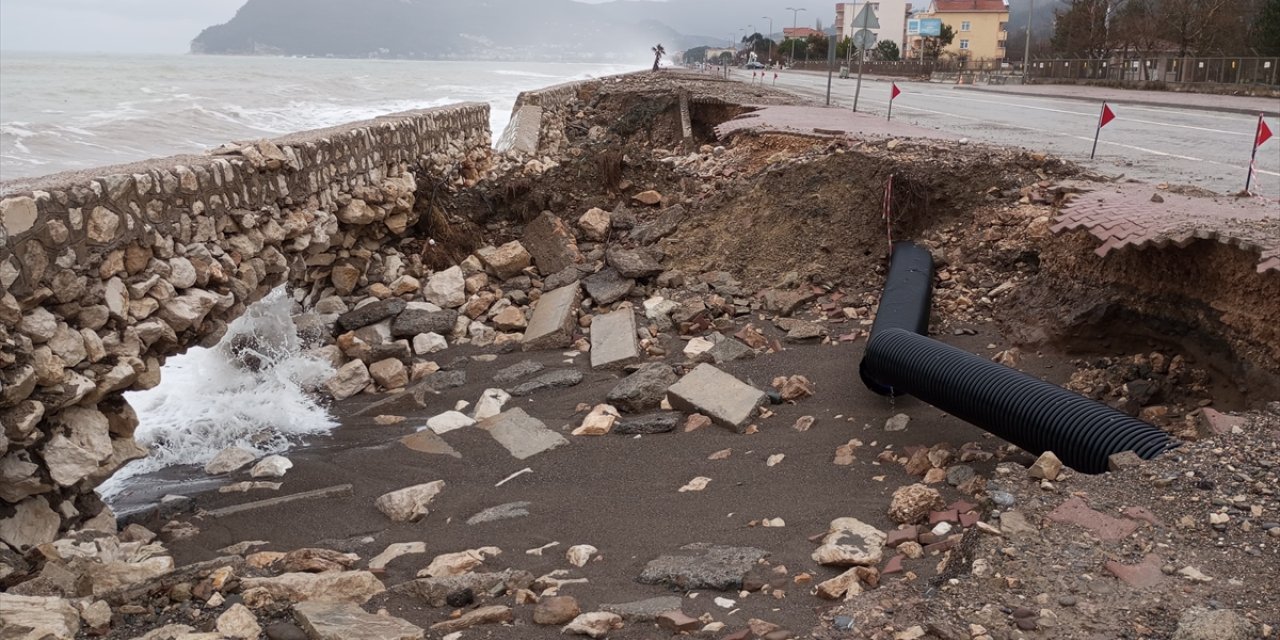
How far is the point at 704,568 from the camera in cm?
385

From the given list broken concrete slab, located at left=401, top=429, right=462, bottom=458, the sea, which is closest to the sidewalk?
the sea

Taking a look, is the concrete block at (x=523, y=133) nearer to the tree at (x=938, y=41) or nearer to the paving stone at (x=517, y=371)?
the paving stone at (x=517, y=371)

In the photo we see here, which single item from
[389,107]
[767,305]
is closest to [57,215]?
[767,305]

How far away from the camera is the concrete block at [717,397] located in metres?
5.70

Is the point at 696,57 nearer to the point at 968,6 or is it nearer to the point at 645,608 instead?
the point at 968,6

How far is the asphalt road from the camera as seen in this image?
10.5 m

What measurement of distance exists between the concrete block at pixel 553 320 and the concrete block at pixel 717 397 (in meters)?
1.68

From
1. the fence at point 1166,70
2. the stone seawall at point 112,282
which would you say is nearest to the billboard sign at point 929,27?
the fence at point 1166,70

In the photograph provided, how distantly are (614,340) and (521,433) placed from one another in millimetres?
1566

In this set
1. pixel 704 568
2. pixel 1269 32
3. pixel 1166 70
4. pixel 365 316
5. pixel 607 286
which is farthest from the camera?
pixel 1166 70

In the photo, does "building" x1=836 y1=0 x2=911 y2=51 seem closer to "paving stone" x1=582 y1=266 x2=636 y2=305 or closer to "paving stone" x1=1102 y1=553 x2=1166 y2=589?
"paving stone" x1=582 y1=266 x2=636 y2=305

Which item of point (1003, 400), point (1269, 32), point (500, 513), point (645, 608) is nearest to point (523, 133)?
point (500, 513)

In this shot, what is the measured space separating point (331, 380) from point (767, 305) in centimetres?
352

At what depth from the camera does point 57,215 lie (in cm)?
439
